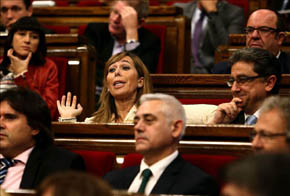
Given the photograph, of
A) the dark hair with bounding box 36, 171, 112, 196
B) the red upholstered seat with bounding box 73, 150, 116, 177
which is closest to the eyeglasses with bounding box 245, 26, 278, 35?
the red upholstered seat with bounding box 73, 150, 116, 177

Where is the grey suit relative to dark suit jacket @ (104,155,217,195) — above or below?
above

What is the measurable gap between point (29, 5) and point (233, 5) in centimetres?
68

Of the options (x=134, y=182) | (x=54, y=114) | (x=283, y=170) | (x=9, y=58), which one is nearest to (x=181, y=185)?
(x=134, y=182)

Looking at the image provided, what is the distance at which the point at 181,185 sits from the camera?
1286 mm

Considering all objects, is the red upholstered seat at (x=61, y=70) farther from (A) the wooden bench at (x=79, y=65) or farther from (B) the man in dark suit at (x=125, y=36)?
(B) the man in dark suit at (x=125, y=36)

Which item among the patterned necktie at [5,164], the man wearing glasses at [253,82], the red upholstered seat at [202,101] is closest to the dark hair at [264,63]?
the man wearing glasses at [253,82]

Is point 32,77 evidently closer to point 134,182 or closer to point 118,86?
point 118,86

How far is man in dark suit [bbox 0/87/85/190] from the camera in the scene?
4.68 ft

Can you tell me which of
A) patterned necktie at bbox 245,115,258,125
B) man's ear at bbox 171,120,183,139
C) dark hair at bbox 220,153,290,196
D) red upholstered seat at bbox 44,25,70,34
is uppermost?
dark hair at bbox 220,153,290,196

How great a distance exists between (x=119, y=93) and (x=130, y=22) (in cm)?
57

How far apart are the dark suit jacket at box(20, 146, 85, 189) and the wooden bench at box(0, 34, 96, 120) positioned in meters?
0.79

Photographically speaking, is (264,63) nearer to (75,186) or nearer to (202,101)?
(202,101)

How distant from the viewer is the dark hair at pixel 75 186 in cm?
89

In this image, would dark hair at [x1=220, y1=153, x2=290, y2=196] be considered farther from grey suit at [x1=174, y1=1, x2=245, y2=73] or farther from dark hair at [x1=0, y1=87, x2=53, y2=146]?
grey suit at [x1=174, y1=1, x2=245, y2=73]
